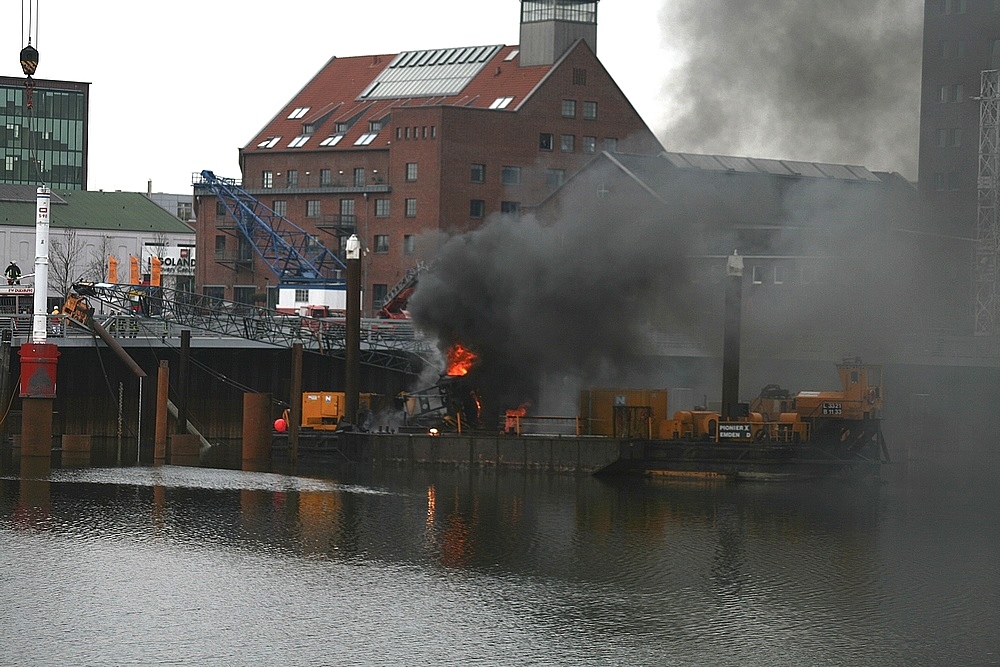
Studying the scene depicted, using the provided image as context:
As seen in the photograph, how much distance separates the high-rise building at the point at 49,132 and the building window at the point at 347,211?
238ft

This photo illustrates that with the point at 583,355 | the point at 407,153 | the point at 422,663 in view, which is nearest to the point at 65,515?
the point at 422,663

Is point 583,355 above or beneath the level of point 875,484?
above

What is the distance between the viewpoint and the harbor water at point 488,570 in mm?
32125

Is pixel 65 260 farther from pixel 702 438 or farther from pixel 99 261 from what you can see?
pixel 702 438

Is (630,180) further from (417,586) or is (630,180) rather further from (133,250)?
(133,250)

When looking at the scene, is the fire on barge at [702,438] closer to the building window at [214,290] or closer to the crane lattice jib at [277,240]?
the crane lattice jib at [277,240]

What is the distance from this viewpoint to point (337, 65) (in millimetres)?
137875

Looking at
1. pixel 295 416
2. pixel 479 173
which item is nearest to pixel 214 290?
pixel 479 173

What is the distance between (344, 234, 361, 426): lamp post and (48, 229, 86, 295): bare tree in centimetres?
6304

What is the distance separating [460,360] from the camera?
217ft

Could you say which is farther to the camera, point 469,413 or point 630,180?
point 630,180

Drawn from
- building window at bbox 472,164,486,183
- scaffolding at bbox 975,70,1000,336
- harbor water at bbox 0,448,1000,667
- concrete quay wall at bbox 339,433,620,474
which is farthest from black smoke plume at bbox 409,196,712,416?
building window at bbox 472,164,486,183

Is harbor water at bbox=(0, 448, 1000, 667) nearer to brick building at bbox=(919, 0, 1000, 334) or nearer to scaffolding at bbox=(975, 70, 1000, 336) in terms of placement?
scaffolding at bbox=(975, 70, 1000, 336)

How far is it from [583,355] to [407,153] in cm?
5254
